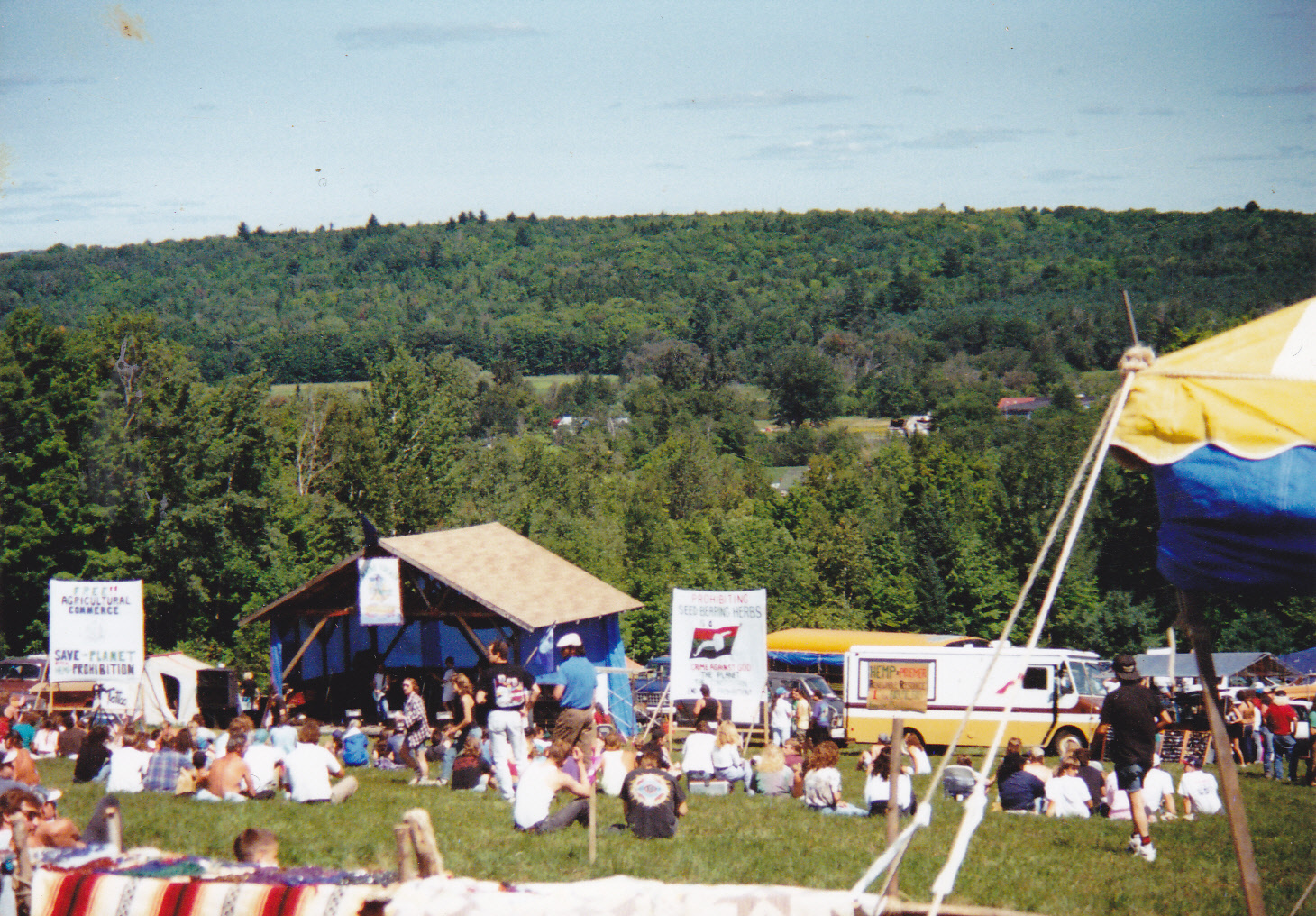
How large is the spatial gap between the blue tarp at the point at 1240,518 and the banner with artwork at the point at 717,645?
40.1 feet

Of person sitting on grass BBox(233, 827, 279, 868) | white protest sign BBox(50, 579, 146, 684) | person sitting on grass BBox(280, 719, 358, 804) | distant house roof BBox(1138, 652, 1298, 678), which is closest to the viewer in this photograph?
person sitting on grass BBox(233, 827, 279, 868)

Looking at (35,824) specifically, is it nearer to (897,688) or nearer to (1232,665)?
(897,688)

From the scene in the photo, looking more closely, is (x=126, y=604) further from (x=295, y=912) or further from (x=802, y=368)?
(x=802, y=368)

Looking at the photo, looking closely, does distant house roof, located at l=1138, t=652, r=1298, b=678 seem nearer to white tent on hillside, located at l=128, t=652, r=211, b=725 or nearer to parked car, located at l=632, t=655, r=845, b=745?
parked car, located at l=632, t=655, r=845, b=745

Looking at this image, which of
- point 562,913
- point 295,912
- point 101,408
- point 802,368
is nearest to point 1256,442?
point 562,913

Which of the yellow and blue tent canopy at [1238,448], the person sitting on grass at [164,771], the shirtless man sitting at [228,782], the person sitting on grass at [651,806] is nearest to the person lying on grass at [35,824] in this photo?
the shirtless man sitting at [228,782]

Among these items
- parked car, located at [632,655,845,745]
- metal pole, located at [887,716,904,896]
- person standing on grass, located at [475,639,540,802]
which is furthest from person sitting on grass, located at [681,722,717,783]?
parked car, located at [632,655,845,745]

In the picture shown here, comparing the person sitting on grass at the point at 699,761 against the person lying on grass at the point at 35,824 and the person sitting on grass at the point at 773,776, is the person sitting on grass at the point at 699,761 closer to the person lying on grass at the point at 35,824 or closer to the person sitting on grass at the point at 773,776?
the person sitting on grass at the point at 773,776

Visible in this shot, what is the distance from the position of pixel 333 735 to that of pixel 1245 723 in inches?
574

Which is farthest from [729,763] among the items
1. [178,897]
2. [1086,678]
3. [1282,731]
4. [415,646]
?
[415,646]

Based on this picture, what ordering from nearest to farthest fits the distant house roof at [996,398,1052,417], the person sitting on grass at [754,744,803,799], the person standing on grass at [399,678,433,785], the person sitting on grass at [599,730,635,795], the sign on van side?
the sign on van side, the person sitting on grass at [599,730,635,795], the person sitting on grass at [754,744,803,799], the person standing on grass at [399,678,433,785], the distant house roof at [996,398,1052,417]

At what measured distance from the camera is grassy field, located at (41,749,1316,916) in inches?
356

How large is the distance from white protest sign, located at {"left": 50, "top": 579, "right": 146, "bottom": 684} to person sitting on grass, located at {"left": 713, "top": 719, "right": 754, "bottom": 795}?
28.5ft

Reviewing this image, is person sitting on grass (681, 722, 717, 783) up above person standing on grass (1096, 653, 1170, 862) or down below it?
below
